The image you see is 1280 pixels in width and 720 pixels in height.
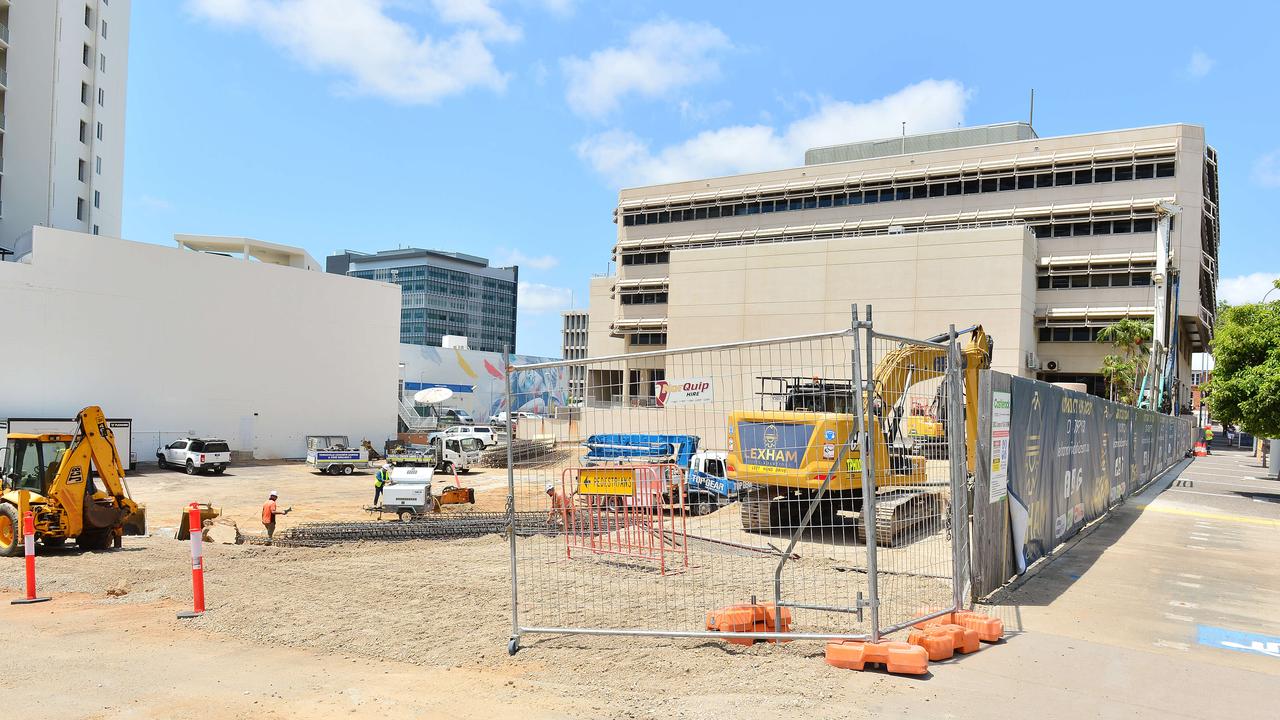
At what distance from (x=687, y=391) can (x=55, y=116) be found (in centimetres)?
5512

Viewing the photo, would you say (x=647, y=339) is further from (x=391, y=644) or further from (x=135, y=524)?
(x=391, y=644)

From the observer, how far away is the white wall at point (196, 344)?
117ft

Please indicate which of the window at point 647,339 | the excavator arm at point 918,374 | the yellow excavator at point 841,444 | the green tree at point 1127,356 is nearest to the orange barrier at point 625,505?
the yellow excavator at point 841,444

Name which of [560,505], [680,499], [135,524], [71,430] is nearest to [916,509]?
[680,499]

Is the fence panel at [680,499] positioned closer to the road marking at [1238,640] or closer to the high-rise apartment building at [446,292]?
the road marking at [1238,640]

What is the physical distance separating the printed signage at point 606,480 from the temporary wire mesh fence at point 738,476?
0.04ft

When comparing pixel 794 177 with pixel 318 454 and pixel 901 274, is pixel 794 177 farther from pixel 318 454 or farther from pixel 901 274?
pixel 318 454

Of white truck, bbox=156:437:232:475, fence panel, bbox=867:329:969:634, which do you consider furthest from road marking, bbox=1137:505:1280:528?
white truck, bbox=156:437:232:475

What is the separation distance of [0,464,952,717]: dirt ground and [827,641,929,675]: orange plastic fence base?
16 cm

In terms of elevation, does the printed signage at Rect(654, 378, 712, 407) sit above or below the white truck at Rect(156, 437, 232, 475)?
above

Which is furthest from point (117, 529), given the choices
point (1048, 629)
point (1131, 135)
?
point (1131, 135)

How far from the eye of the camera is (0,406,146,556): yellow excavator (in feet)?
48.7

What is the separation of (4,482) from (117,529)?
A: 7.09 feet

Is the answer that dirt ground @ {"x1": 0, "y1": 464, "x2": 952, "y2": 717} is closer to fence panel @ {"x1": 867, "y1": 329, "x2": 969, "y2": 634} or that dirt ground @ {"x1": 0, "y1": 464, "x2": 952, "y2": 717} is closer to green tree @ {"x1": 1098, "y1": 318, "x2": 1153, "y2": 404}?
fence panel @ {"x1": 867, "y1": 329, "x2": 969, "y2": 634}
